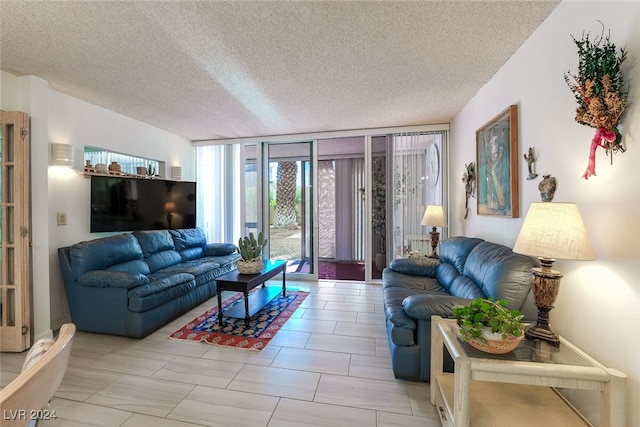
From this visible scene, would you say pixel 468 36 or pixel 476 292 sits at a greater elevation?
pixel 468 36

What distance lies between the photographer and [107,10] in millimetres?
1671

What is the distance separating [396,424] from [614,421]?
1.01 meters

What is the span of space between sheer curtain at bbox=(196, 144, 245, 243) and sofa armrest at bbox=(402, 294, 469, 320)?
156 inches

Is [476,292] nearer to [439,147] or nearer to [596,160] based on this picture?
[596,160]

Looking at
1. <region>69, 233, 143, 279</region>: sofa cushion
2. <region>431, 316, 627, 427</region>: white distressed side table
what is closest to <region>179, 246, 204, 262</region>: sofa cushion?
<region>69, 233, 143, 279</region>: sofa cushion

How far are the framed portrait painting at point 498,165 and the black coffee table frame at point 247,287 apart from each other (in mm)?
2548

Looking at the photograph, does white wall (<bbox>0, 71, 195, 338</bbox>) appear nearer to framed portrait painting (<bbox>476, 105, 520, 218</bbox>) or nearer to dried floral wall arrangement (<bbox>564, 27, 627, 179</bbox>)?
dried floral wall arrangement (<bbox>564, 27, 627, 179</bbox>)

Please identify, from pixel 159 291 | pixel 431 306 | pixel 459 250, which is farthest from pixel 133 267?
pixel 459 250

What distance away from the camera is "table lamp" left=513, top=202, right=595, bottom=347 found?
4.10 ft

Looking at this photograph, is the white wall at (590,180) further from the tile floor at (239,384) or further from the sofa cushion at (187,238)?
the sofa cushion at (187,238)

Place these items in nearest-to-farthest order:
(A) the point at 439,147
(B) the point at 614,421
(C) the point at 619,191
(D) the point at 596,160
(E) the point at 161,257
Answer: (B) the point at 614,421 → (C) the point at 619,191 → (D) the point at 596,160 → (E) the point at 161,257 → (A) the point at 439,147

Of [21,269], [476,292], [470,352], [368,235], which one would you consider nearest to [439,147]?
[368,235]

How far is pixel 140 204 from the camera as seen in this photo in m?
3.71

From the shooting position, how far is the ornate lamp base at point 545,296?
1391 mm
